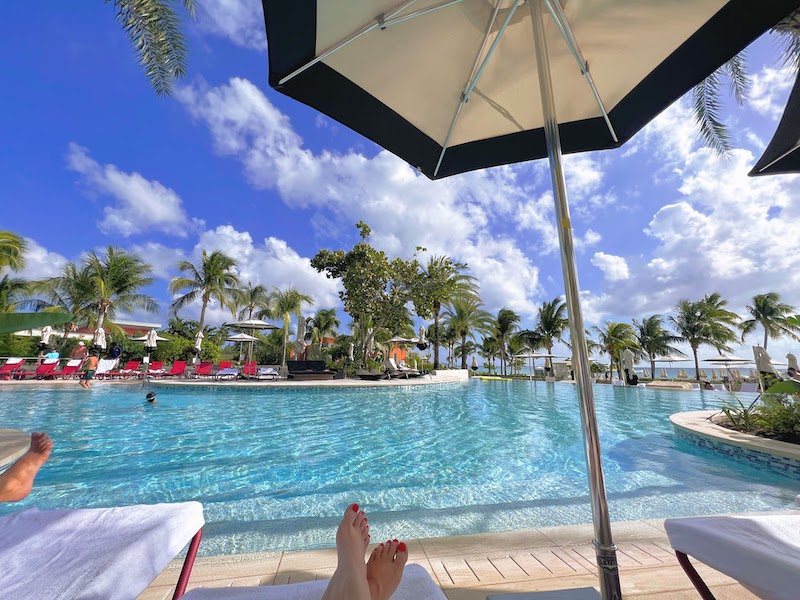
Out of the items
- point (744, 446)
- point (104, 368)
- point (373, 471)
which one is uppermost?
point (104, 368)

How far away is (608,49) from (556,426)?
7262mm

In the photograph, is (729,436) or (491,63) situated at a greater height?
(491,63)

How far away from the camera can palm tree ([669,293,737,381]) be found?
95.8ft

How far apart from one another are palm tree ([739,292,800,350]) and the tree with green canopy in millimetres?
31946

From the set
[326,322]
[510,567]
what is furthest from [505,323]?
[510,567]

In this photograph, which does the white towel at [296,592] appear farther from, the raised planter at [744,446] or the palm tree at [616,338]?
the palm tree at [616,338]

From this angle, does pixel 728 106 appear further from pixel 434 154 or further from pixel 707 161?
pixel 434 154

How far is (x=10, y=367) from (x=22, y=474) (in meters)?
21.1

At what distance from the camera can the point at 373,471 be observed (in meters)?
4.58

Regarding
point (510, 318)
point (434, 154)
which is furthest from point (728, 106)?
point (510, 318)

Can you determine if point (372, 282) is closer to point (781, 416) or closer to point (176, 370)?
point (176, 370)

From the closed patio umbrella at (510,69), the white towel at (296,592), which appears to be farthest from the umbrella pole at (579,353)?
the white towel at (296,592)

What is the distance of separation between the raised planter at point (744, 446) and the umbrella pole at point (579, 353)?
497 cm

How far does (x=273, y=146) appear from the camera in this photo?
13.8 m
